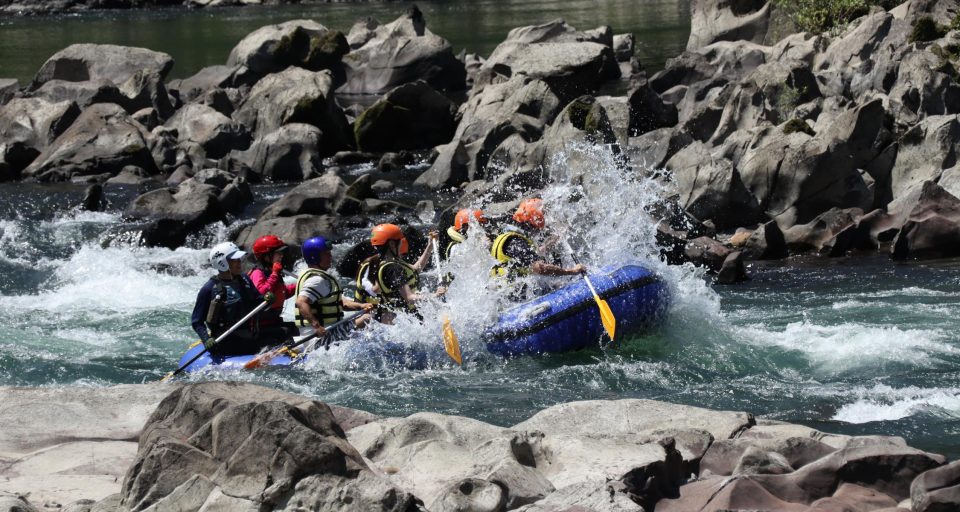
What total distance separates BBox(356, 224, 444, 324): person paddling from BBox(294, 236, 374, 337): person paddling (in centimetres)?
18

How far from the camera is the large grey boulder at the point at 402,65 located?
106ft

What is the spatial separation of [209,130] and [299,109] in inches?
75.9

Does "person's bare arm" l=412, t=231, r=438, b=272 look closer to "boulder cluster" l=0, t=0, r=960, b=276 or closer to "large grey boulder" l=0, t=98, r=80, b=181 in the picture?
"boulder cluster" l=0, t=0, r=960, b=276

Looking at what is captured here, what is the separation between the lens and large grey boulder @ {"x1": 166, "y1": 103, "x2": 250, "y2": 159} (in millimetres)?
24344

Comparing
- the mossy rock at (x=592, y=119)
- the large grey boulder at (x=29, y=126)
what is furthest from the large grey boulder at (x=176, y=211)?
the mossy rock at (x=592, y=119)

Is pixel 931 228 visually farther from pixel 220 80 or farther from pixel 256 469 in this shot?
pixel 220 80

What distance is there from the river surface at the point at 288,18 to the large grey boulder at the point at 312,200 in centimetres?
1658

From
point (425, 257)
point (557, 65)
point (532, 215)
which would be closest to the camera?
point (425, 257)

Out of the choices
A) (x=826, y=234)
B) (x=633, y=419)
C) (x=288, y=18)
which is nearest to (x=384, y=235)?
(x=633, y=419)

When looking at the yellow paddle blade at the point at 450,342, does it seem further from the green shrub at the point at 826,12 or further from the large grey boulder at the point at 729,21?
the large grey boulder at the point at 729,21

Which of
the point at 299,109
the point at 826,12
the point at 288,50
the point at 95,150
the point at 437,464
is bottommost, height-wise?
the point at 95,150

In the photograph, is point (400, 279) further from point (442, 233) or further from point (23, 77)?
point (23, 77)

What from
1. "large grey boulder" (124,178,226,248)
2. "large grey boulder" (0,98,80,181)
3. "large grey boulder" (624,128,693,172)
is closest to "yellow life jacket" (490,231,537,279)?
"large grey boulder" (624,128,693,172)

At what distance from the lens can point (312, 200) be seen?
62.2 ft
